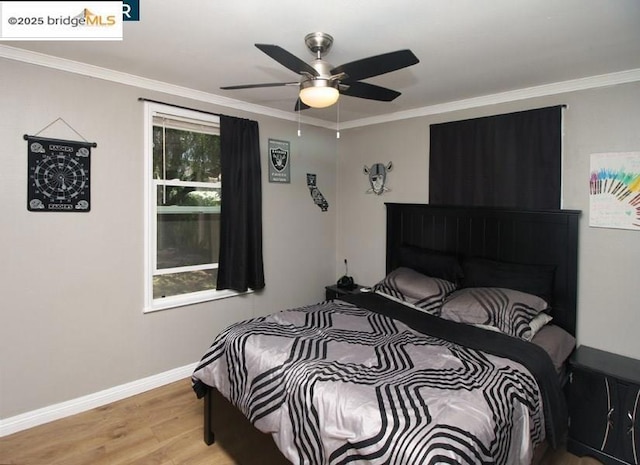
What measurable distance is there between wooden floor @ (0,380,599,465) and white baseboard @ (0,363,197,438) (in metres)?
0.05

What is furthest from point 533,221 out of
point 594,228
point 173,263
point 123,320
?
point 123,320

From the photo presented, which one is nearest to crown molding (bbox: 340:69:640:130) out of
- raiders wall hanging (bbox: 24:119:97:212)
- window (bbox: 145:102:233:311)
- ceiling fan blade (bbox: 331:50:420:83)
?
ceiling fan blade (bbox: 331:50:420:83)

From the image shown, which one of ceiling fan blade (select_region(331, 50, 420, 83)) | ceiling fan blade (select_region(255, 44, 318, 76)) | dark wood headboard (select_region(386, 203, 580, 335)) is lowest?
dark wood headboard (select_region(386, 203, 580, 335))

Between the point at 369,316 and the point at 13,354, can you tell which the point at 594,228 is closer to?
the point at 369,316

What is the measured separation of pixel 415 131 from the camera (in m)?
3.71

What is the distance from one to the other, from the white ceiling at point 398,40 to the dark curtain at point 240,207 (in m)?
0.58

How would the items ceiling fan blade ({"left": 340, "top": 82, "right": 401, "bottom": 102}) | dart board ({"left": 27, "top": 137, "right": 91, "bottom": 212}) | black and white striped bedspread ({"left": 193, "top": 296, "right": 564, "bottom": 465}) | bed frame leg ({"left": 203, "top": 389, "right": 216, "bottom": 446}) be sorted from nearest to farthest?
1. black and white striped bedspread ({"left": 193, "top": 296, "right": 564, "bottom": 465})
2. ceiling fan blade ({"left": 340, "top": 82, "right": 401, "bottom": 102})
3. bed frame leg ({"left": 203, "top": 389, "right": 216, "bottom": 446})
4. dart board ({"left": 27, "top": 137, "right": 91, "bottom": 212})

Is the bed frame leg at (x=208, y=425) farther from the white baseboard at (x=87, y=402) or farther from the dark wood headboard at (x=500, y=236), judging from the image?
the dark wood headboard at (x=500, y=236)

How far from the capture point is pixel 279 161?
3836 millimetres

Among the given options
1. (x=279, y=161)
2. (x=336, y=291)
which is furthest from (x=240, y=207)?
(x=336, y=291)

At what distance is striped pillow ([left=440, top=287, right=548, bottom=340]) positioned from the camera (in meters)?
2.44

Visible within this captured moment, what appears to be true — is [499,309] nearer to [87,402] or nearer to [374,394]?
[374,394]

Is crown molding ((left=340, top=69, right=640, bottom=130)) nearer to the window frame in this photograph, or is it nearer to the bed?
the bed

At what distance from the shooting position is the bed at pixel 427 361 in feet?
4.77
